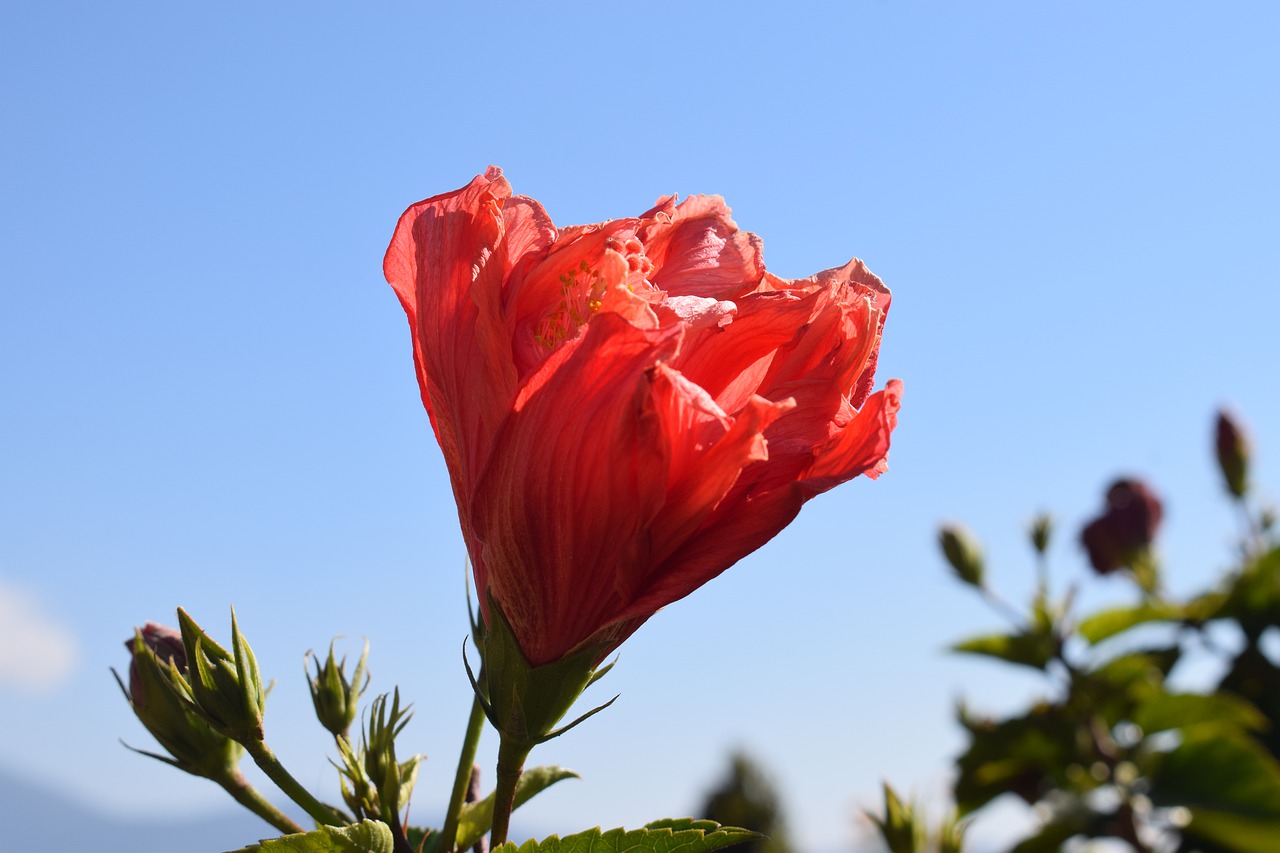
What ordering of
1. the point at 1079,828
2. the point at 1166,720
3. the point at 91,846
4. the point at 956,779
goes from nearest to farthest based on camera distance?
the point at 1079,828, the point at 1166,720, the point at 956,779, the point at 91,846

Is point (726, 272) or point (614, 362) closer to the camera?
point (614, 362)

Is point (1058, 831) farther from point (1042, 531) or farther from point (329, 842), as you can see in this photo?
point (329, 842)

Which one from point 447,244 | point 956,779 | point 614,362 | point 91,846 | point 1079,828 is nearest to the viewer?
point 614,362

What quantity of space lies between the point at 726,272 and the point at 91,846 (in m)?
231

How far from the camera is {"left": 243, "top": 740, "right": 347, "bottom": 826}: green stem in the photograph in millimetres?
990

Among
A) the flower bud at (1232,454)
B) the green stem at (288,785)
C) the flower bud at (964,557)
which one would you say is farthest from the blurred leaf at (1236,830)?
the green stem at (288,785)

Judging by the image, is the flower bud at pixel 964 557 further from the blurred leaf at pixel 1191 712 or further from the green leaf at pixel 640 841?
the green leaf at pixel 640 841

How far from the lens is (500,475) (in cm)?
90

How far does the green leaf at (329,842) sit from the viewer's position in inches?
33.4

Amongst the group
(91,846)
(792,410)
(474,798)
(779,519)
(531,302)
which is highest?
(91,846)

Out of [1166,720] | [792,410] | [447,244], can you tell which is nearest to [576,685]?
[792,410]

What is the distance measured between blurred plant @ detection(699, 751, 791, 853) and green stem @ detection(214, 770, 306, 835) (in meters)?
11.2

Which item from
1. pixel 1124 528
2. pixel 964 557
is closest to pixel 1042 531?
pixel 964 557

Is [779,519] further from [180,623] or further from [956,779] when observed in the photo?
[956,779]
